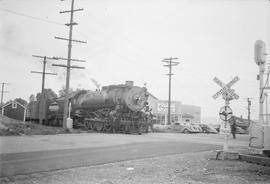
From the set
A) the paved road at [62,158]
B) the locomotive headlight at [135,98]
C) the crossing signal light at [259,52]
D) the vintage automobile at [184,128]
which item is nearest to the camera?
the paved road at [62,158]

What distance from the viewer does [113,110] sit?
2736 centimetres

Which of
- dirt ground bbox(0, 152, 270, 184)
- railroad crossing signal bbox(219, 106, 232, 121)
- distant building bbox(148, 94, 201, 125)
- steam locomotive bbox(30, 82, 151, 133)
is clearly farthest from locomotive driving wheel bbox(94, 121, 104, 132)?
distant building bbox(148, 94, 201, 125)

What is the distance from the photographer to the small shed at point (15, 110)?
4376 centimetres

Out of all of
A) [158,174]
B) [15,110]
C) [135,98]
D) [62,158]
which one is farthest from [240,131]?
[158,174]

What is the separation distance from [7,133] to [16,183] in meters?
13.4

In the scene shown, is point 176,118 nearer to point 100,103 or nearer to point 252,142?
point 100,103

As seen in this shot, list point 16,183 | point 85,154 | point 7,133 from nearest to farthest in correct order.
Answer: point 16,183 < point 85,154 < point 7,133

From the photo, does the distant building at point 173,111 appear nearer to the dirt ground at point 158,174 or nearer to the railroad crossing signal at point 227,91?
the railroad crossing signal at point 227,91

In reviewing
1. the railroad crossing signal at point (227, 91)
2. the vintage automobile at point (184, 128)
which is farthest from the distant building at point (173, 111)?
the railroad crossing signal at point (227, 91)

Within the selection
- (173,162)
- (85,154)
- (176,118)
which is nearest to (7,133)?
(85,154)

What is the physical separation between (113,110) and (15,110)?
895 inches

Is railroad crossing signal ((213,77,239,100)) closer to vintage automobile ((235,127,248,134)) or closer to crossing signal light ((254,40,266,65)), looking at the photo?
crossing signal light ((254,40,266,65))

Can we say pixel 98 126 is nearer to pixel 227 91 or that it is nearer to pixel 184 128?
pixel 184 128

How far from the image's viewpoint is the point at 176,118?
72438 millimetres
